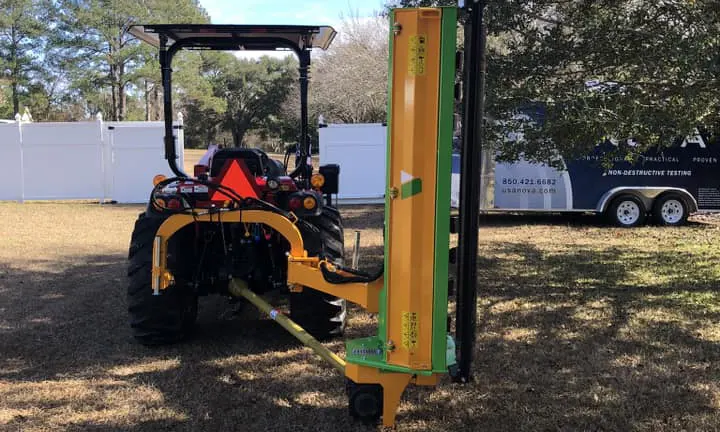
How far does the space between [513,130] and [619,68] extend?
109 centimetres

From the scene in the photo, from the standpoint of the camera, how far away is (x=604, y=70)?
507cm

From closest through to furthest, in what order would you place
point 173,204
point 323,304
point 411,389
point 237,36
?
point 411,389 < point 173,204 < point 323,304 < point 237,36

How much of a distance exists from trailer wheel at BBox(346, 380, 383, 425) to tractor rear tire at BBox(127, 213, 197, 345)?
70.6 inches

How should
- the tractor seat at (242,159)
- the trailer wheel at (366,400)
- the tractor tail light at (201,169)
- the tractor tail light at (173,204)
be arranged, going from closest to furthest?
1. the trailer wheel at (366,400)
2. the tractor tail light at (173,204)
3. the tractor seat at (242,159)
4. the tractor tail light at (201,169)

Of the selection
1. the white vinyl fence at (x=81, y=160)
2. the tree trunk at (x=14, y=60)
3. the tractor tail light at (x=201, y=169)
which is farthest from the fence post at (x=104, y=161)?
the tree trunk at (x=14, y=60)

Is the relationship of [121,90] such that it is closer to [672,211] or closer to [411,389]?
[672,211]

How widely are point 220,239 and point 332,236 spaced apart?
862 millimetres

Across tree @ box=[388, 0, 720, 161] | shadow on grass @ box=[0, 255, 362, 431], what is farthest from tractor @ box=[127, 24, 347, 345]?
tree @ box=[388, 0, 720, 161]

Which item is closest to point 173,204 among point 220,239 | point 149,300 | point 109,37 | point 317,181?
point 220,239

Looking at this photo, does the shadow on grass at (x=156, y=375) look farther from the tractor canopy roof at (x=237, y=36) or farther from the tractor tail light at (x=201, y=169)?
the tractor canopy roof at (x=237, y=36)

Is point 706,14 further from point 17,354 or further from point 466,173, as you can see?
point 17,354

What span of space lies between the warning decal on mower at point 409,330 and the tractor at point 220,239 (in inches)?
53.8

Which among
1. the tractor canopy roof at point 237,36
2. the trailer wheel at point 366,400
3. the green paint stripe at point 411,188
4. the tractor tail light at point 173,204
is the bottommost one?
the trailer wheel at point 366,400

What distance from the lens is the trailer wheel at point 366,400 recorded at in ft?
10.6
